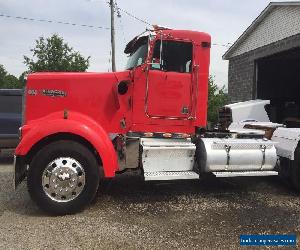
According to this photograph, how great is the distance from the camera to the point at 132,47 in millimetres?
6734

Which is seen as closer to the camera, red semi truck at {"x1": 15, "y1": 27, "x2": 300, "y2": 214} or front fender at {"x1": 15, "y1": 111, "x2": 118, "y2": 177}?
front fender at {"x1": 15, "y1": 111, "x2": 118, "y2": 177}

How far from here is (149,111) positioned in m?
6.12

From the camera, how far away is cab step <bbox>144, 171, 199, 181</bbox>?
5766 millimetres

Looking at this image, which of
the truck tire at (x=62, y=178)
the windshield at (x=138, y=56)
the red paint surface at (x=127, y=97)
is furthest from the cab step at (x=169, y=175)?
the windshield at (x=138, y=56)

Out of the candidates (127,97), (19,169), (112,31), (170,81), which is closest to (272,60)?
(170,81)

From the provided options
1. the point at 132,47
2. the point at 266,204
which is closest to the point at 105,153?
the point at 132,47

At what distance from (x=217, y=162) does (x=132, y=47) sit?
256 centimetres

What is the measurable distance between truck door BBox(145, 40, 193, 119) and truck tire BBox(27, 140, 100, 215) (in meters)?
1.42

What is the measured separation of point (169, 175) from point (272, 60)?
9.70 m

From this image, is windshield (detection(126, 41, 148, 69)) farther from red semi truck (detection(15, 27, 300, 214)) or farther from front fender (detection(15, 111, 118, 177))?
front fender (detection(15, 111, 118, 177))

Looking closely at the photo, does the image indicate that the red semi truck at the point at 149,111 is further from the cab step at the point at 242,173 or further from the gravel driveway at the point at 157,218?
the gravel driveway at the point at 157,218

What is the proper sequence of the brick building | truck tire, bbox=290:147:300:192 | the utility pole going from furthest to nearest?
the utility pole → the brick building → truck tire, bbox=290:147:300:192

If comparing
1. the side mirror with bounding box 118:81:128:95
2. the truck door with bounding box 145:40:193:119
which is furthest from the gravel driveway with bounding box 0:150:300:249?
the side mirror with bounding box 118:81:128:95

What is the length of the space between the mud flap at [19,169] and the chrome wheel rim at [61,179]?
1.43 ft
